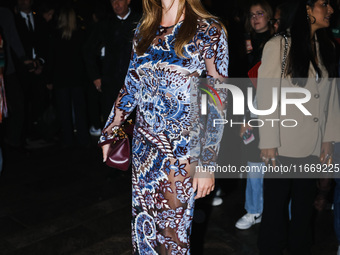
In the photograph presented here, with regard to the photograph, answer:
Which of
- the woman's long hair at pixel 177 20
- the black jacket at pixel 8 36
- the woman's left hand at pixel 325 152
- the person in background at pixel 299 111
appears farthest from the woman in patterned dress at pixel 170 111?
the black jacket at pixel 8 36

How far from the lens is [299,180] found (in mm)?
3029

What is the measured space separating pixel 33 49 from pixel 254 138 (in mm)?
3895

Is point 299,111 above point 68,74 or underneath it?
above

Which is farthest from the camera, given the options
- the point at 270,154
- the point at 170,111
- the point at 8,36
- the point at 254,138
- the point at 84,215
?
the point at 8,36

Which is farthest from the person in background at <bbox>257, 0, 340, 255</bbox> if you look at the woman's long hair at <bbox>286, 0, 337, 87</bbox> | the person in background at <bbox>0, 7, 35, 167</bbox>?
the person in background at <bbox>0, 7, 35, 167</bbox>

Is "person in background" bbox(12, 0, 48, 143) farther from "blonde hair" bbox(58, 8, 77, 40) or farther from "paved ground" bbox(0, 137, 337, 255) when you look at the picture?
"paved ground" bbox(0, 137, 337, 255)

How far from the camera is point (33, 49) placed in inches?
255

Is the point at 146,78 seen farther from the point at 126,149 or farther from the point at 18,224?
the point at 18,224

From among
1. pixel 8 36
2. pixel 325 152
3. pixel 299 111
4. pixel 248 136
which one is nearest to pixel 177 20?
pixel 299 111

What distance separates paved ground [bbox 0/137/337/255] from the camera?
371cm

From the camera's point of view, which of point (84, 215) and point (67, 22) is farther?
point (67, 22)

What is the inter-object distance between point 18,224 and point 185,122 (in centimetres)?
243

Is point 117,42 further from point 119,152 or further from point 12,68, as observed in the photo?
point 119,152

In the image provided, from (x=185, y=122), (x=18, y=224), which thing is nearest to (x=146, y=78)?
(x=185, y=122)
